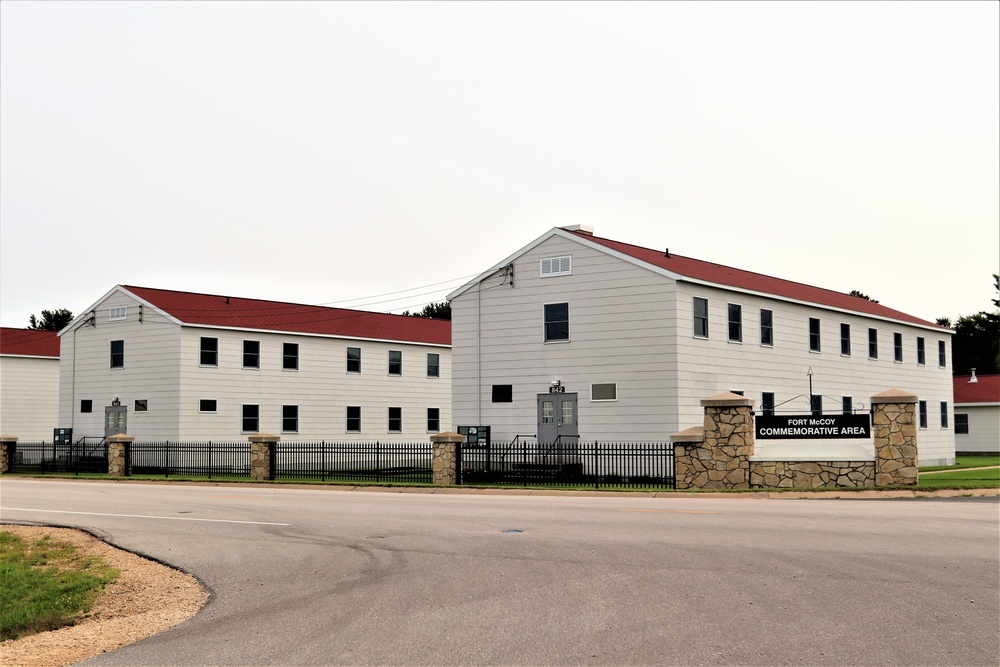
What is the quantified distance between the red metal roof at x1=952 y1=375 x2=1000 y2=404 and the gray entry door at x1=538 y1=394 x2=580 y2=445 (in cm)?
3417

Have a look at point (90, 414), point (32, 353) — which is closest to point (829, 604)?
point (90, 414)

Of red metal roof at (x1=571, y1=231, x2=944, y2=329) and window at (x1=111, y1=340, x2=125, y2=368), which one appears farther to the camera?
window at (x1=111, y1=340, x2=125, y2=368)

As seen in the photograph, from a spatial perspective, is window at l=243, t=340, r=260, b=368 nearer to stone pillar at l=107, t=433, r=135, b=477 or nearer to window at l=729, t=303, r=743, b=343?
stone pillar at l=107, t=433, r=135, b=477

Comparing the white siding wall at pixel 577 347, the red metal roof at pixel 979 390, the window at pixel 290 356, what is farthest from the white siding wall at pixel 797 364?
the window at pixel 290 356

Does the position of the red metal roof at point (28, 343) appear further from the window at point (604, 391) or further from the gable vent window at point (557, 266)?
the window at point (604, 391)

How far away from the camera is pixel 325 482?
31.7 metres

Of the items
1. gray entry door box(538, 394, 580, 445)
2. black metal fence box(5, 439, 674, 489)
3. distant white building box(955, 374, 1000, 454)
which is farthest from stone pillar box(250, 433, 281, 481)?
distant white building box(955, 374, 1000, 454)

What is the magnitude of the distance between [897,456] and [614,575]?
641 inches

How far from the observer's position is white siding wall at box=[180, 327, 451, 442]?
4509 cm

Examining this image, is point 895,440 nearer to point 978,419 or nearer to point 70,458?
point 70,458

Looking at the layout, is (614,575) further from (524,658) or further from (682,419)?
(682,419)

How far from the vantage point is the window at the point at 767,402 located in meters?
36.7

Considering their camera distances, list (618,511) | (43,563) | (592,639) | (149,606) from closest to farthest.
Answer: (592,639) < (149,606) < (43,563) < (618,511)

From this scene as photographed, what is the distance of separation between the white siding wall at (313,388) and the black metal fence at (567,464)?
50.9 ft
